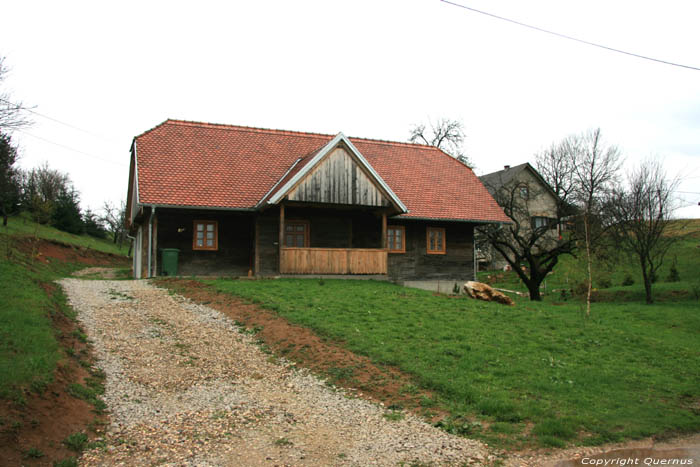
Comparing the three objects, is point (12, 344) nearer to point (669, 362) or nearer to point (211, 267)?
point (669, 362)

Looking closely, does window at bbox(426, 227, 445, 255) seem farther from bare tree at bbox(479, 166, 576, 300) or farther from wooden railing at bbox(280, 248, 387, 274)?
wooden railing at bbox(280, 248, 387, 274)

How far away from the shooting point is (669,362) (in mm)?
10516

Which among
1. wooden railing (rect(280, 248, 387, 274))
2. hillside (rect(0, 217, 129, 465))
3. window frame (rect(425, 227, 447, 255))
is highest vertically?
window frame (rect(425, 227, 447, 255))

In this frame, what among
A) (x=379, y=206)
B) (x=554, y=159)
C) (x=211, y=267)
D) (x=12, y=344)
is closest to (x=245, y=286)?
(x=211, y=267)

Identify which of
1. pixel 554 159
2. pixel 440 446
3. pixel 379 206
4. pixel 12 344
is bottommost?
pixel 440 446

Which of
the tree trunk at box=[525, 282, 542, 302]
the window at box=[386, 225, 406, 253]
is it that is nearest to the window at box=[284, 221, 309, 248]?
the window at box=[386, 225, 406, 253]

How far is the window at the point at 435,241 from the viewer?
2569 cm

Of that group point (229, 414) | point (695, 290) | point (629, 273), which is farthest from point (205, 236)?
point (629, 273)

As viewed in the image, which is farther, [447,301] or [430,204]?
[430,204]

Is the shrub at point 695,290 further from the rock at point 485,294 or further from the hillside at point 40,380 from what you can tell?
the hillside at point 40,380

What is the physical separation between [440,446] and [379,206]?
52.9 feet

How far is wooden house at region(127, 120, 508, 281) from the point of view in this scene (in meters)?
21.0

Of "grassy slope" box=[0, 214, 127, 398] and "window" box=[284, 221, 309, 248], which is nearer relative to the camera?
"grassy slope" box=[0, 214, 127, 398]

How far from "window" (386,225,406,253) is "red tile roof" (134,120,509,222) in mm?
1280
